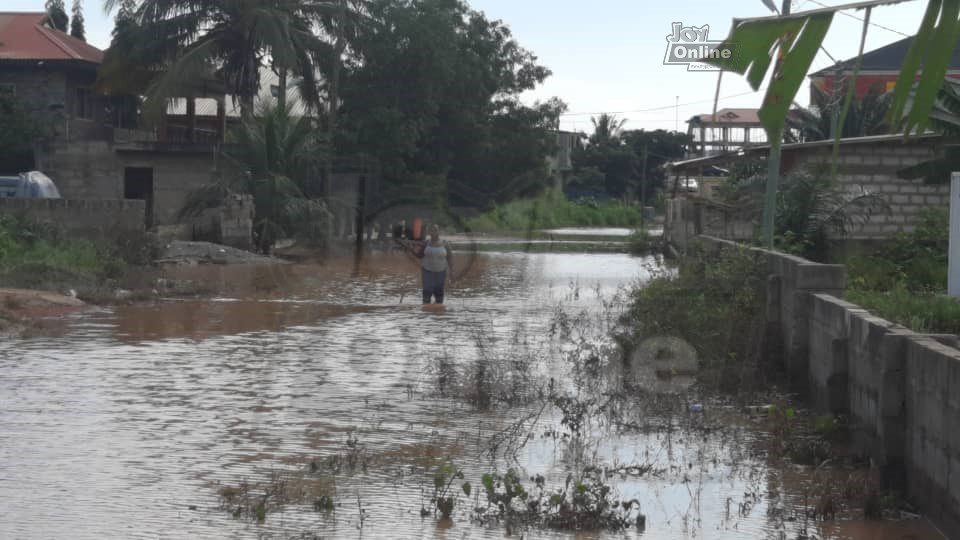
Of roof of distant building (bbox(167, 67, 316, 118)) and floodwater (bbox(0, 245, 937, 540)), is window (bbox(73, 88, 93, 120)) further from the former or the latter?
floodwater (bbox(0, 245, 937, 540))

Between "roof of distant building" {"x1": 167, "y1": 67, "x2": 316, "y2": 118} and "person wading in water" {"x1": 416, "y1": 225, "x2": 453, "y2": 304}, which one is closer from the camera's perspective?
"person wading in water" {"x1": 416, "y1": 225, "x2": 453, "y2": 304}

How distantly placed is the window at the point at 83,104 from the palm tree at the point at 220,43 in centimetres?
164

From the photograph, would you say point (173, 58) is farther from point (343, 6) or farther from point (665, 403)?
point (665, 403)

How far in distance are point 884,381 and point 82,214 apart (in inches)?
816

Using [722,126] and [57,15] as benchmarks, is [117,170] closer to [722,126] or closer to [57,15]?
[57,15]

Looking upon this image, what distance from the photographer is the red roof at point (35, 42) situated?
37906mm

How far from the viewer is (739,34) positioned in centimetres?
293

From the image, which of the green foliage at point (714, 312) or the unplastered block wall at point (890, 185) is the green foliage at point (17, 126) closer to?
the unplastered block wall at point (890, 185)

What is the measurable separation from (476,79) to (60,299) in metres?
29.1

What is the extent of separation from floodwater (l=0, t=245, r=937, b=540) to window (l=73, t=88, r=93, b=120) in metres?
23.2

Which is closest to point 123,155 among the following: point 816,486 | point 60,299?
point 60,299

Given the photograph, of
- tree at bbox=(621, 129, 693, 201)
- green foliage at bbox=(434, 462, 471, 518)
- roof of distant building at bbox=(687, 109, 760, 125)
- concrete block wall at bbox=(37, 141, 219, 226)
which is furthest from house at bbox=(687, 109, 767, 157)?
tree at bbox=(621, 129, 693, 201)

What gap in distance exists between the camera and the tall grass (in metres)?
57.4

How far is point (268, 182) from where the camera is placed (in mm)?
32781
